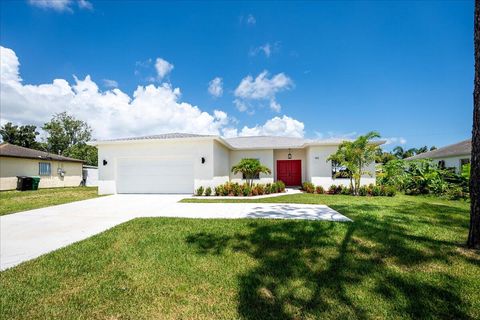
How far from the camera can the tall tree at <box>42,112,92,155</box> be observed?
35.0 m

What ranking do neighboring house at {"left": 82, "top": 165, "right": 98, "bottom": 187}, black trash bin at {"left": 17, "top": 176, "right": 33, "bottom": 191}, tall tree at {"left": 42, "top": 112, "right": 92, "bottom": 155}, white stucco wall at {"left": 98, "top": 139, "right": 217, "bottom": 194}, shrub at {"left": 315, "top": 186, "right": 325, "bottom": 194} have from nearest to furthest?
white stucco wall at {"left": 98, "top": 139, "right": 217, "bottom": 194}
shrub at {"left": 315, "top": 186, "right": 325, "bottom": 194}
black trash bin at {"left": 17, "top": 176, "right": 33, "bottom": 191}
neighboring house at {"left": 82, "top": 165, "right": 98, "bottom": 187}
tall tree at {"left": 42, "top": 112, "right": 92, "bottom": 155}

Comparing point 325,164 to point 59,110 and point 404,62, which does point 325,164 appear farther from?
point 59,110

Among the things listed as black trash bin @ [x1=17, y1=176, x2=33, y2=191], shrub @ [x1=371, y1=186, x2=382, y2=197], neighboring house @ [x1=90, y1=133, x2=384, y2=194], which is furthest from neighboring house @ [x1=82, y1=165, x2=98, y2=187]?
shrub @ [x1=371, y1=186, x2=382, y2=197]

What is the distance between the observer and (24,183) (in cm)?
1566

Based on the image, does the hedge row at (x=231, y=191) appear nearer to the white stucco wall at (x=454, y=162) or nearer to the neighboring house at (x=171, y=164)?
the neighboring house at (x=171, y=164)

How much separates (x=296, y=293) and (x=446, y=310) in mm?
1554

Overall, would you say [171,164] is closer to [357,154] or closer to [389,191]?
[357,154]

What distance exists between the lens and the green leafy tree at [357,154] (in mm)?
11367

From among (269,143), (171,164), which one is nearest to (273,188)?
(269,143)

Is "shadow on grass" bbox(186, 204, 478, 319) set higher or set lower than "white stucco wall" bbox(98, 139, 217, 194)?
lower

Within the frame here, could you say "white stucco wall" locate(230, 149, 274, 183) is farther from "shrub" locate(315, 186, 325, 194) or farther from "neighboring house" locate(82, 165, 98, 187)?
"neighboring house" locate(82, 165, 98, 187)

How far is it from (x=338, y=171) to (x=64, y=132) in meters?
43.6

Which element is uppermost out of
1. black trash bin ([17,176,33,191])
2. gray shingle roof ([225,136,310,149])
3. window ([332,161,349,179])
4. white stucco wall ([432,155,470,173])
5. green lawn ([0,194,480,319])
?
gray shingle roof ([225,136,310,149])

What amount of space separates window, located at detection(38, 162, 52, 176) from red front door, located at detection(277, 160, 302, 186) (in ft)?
65.7
